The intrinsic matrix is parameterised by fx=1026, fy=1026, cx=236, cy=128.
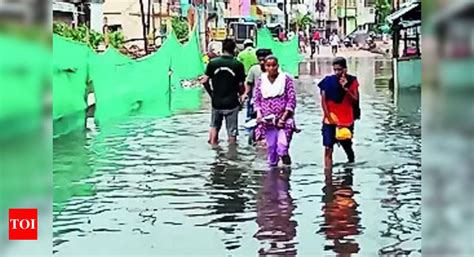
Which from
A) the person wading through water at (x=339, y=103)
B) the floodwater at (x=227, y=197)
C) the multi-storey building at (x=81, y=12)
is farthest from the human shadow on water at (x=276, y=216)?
the multi-storey building at (x=81, y=12)

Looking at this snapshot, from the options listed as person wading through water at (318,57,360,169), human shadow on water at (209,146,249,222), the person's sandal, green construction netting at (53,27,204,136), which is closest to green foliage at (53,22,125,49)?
green construction netting at (53,27,204,136)

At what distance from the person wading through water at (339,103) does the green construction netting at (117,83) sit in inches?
206

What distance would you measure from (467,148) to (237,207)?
4017 millimetres

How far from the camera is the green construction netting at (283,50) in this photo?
36.9 m

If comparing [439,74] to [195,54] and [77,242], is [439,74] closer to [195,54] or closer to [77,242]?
[77,242]

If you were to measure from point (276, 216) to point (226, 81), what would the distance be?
4.67 m

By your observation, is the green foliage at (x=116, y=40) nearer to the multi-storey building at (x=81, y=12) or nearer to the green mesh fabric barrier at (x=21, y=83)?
the multi-storey building at (x=81, y=12)

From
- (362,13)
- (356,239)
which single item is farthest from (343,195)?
(362,13)

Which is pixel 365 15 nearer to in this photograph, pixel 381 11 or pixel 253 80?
pixel 381 11

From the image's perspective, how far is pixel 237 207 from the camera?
9.06 meters

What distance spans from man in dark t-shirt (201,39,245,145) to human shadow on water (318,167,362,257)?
2.37 metres

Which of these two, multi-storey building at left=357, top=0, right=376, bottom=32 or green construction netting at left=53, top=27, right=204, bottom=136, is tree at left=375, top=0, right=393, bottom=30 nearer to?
multi-storey building at left=357, top=0, right=376, bottom=32

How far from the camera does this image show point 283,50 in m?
40.8

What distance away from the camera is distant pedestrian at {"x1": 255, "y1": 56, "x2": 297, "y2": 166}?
10.9 meters
